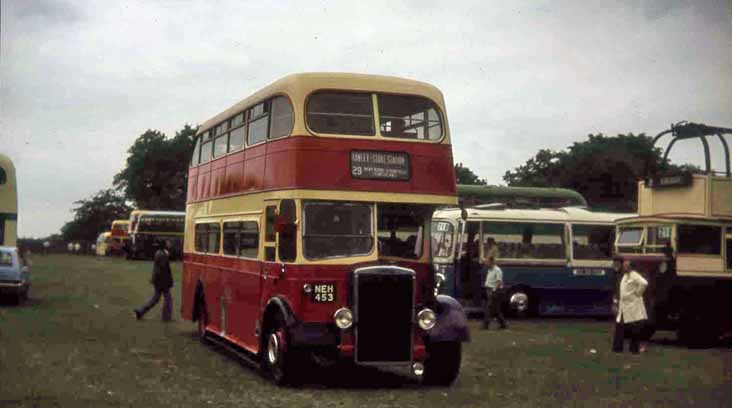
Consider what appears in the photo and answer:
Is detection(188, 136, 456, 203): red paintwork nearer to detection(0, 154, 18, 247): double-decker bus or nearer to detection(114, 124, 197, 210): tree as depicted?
detection(0, 154, 18, 247): double-decker bus

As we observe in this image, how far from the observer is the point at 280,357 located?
45.7 feet

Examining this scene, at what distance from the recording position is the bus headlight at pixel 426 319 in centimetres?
1391

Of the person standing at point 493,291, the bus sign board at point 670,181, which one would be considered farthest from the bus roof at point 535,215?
the bus sign board at point 670,181

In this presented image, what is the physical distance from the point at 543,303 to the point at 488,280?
16.3 ft

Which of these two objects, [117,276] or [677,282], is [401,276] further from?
[117,276]

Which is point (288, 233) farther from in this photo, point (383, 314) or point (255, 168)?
point (255, 168)

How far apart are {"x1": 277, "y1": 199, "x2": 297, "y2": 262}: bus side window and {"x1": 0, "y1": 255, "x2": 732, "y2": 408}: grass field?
167 cm

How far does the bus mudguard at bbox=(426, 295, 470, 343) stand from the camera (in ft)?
46.4

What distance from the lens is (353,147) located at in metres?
14.2

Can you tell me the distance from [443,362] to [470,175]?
7348 cm

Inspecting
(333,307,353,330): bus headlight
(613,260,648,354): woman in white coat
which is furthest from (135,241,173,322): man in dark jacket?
(333,307,353,330): bus headlight

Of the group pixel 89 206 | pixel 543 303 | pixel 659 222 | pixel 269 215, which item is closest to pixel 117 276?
pixel 543 303

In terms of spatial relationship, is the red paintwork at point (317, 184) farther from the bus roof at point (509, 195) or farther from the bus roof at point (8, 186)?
the bus roof at point (509, 195)

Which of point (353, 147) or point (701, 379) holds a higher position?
point (353, 147)
